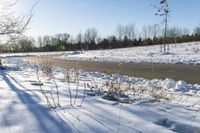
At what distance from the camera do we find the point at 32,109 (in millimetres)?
3508

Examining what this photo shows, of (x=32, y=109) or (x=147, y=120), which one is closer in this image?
(x=147, y=120)

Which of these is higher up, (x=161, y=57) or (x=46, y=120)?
(x=46, y=120)

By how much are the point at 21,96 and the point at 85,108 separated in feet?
4.40

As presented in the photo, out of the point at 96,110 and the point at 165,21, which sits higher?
the point at 165,21

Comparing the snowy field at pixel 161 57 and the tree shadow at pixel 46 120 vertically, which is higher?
the tree shadow at pixel 46 120

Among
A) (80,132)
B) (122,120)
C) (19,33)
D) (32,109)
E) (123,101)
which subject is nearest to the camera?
(80,132)

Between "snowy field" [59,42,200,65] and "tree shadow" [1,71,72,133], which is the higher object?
"tree shadow" [1,71,72,133]

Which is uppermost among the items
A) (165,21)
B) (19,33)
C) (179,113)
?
(165,21)

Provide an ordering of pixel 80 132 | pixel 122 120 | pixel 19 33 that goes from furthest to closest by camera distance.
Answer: pixel 19 33 < pixel 122 120 < pixel 80 132

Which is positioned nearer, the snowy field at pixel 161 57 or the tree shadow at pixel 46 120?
the tree shadow at pixel 46 120

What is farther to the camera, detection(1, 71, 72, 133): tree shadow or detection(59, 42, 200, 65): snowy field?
detection(59, 42, 200, 65): snowy field

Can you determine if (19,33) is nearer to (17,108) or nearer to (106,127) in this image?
(17,108)

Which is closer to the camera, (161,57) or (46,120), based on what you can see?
(46,120)

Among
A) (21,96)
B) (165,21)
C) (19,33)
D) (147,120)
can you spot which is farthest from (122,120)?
(165,21)
